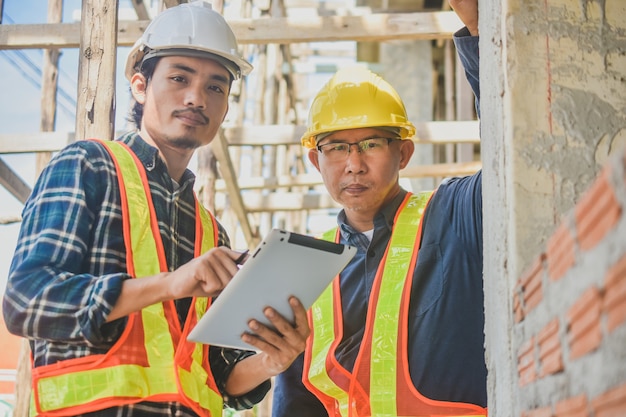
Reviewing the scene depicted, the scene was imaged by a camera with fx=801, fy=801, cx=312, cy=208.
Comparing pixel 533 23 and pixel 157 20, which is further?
pixel 157 20

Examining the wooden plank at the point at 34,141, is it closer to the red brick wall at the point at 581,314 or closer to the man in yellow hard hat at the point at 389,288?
the man in yellow hard hat at the point at 389,288

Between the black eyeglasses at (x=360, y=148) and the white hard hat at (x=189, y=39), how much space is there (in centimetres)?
49

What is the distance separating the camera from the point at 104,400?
2297 millimetres

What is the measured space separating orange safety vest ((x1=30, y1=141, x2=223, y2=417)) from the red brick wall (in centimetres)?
115

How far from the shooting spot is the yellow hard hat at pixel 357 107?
11.1ft

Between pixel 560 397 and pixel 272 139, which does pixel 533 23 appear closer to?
pixel 560 397

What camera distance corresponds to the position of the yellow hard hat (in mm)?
3371

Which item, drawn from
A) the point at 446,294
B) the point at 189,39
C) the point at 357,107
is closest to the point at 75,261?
the point at 189,39

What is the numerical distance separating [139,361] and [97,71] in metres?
2.29

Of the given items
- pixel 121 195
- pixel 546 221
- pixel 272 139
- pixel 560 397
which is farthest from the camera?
pixel 272 139

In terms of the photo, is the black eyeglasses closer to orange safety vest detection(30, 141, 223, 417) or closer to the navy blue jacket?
the navy blue jacket

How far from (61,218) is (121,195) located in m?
0.22

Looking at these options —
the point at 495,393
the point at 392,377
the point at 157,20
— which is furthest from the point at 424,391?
the point at 157,20

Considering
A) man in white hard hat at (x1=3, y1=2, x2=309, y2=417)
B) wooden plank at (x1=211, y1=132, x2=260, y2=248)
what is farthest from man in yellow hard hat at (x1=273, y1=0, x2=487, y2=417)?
wooden plank at (x1=211, y1=132, x2=260, y2=248)
